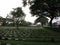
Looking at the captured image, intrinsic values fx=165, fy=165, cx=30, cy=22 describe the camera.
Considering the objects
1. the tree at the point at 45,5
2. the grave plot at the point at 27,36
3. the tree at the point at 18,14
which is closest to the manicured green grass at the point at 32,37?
the grave plot at the point at 27,36

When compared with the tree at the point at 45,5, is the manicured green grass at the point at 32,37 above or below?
below

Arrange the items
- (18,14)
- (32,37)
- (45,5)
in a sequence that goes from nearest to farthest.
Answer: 1. (32,37)
2. (45,5)
3. (18,14)

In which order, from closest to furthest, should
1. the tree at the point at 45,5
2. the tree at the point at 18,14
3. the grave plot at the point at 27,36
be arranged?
the grave plot at the point at 27,36 < the tree at the point at 45,5 < the tree at the point at 18,14

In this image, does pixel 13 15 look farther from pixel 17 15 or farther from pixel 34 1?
pixel 34 1

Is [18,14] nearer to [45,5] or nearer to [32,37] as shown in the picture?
[45,5]

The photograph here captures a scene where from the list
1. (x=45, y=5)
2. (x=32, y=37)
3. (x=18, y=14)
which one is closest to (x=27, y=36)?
(x=32, y=37)

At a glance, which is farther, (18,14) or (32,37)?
(18,14)

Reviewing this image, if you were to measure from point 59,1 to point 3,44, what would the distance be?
25.5 ft

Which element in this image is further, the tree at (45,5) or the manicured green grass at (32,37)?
the tree at (45,5)

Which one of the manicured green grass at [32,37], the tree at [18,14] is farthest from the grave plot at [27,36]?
the tree at [18,14]

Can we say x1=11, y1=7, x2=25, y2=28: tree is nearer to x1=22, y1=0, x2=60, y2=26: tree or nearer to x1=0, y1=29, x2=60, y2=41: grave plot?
x1=22, y1=0, x2=60, y2=26: tree

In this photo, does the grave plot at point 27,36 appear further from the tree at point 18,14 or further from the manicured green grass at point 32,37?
the tree at point 18,14

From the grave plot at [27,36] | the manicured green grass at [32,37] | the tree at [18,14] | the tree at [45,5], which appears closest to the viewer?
the manicured green grass at [32,37]

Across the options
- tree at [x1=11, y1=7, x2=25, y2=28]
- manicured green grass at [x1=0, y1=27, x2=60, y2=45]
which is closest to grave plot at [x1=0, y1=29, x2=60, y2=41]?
manicured green grass at [x1=0, y1=27, x2=60, y2=45]
